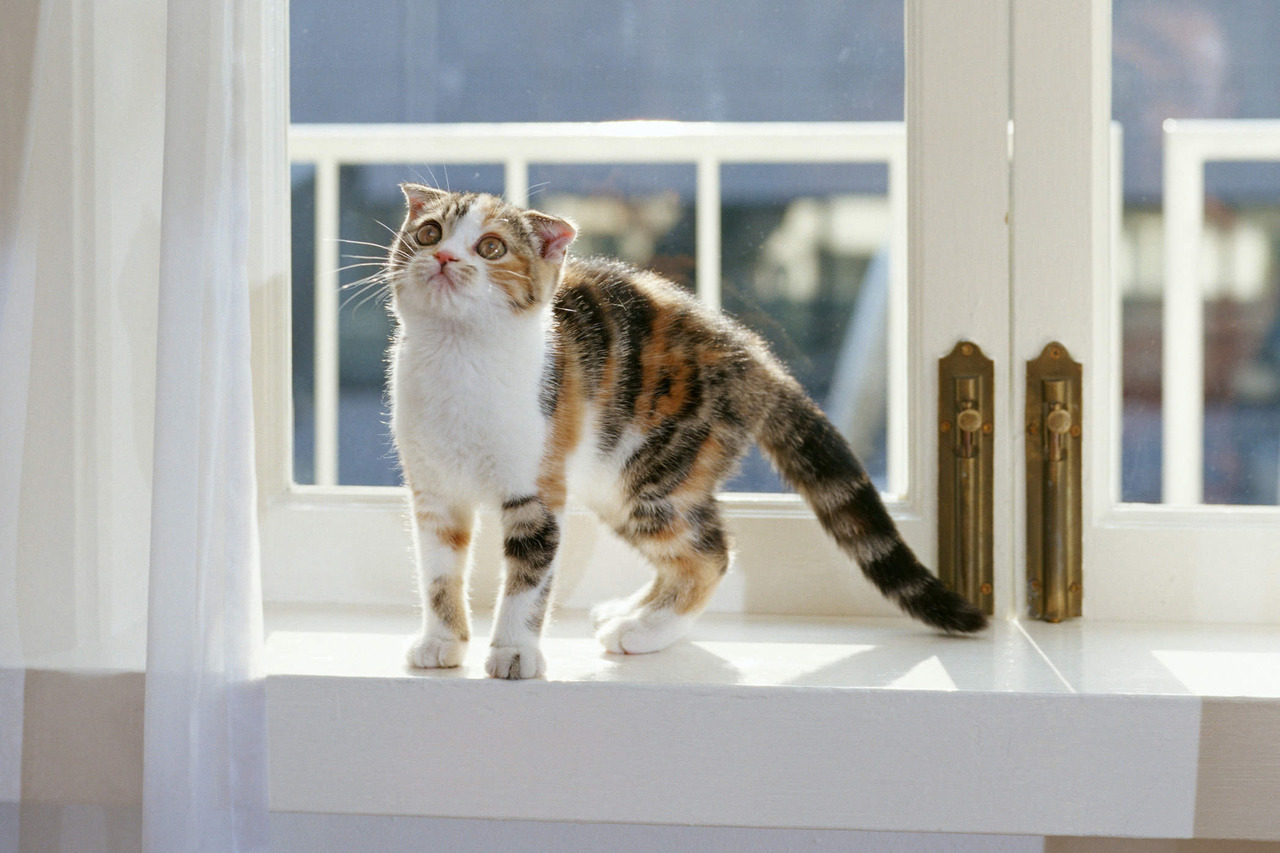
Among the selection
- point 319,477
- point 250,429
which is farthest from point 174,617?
point 319,477

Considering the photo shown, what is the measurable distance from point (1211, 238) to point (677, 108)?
0.69m

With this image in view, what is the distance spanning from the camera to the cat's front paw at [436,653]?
1.10 metres

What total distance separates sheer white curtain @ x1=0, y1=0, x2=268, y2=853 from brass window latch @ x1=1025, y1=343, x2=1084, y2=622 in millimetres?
885

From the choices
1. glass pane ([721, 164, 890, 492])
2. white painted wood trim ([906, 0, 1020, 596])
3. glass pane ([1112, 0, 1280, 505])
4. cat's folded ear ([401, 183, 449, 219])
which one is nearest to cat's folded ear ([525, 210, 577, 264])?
cat's folded ear ([401, 183, 449, 219])

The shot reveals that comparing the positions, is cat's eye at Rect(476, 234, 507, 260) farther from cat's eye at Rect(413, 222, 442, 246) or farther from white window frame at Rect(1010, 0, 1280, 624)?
white window frame at Rect(1010, 0, 1280, 624)

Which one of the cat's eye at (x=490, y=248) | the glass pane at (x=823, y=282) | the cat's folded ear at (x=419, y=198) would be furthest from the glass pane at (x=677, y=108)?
the cat's eye at (x=490, y=248)

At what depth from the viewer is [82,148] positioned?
1077mm

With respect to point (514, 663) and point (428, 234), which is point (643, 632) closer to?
point (514, 663)

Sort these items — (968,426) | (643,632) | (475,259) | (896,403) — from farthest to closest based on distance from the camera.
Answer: (896,403) < (968,426) < (643,632) < (475,259)

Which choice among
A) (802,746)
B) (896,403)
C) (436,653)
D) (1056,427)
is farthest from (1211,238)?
(436,653)

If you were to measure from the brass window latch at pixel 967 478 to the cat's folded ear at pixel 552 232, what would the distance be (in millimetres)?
508

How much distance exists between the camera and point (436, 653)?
3.60 ft

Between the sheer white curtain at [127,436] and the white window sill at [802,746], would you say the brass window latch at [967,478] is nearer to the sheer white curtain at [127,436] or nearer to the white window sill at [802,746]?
the white window sill at [802,746]

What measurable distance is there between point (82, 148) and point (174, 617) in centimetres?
48
